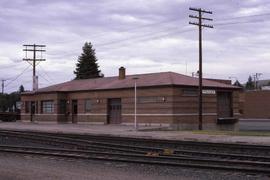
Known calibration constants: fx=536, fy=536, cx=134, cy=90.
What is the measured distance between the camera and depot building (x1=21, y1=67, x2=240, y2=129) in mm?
45969

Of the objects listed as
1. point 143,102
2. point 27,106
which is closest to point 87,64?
point 27,106

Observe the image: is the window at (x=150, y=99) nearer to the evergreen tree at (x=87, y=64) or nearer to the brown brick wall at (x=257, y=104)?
the brown brick wall at (x=257, y=104)

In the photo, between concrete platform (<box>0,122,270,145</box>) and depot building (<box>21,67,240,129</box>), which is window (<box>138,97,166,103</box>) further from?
concrete platform (<box>0,122,270,145</box>)

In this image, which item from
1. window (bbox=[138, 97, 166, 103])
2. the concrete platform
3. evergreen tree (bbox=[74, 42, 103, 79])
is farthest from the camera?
evergreen tree (bbox=[74, 42, 103, 79])

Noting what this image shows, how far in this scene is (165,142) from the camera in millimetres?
25406

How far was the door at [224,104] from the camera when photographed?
5084cm

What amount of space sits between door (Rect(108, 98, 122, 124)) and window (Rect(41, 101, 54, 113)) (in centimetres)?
899

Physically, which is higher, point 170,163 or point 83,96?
point 83,96

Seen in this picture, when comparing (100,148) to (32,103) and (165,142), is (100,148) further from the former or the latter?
(32,103)

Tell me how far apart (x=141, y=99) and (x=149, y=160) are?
102 feet

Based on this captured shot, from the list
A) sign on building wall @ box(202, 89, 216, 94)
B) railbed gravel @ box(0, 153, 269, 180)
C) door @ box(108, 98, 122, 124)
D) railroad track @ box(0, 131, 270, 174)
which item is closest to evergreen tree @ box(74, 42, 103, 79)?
door @ box(108, 98, 122, 124)

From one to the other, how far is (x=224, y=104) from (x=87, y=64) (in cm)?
5864

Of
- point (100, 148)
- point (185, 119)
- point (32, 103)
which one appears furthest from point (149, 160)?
point (32, 103)

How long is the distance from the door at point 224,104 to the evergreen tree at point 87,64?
55809 millimetres
